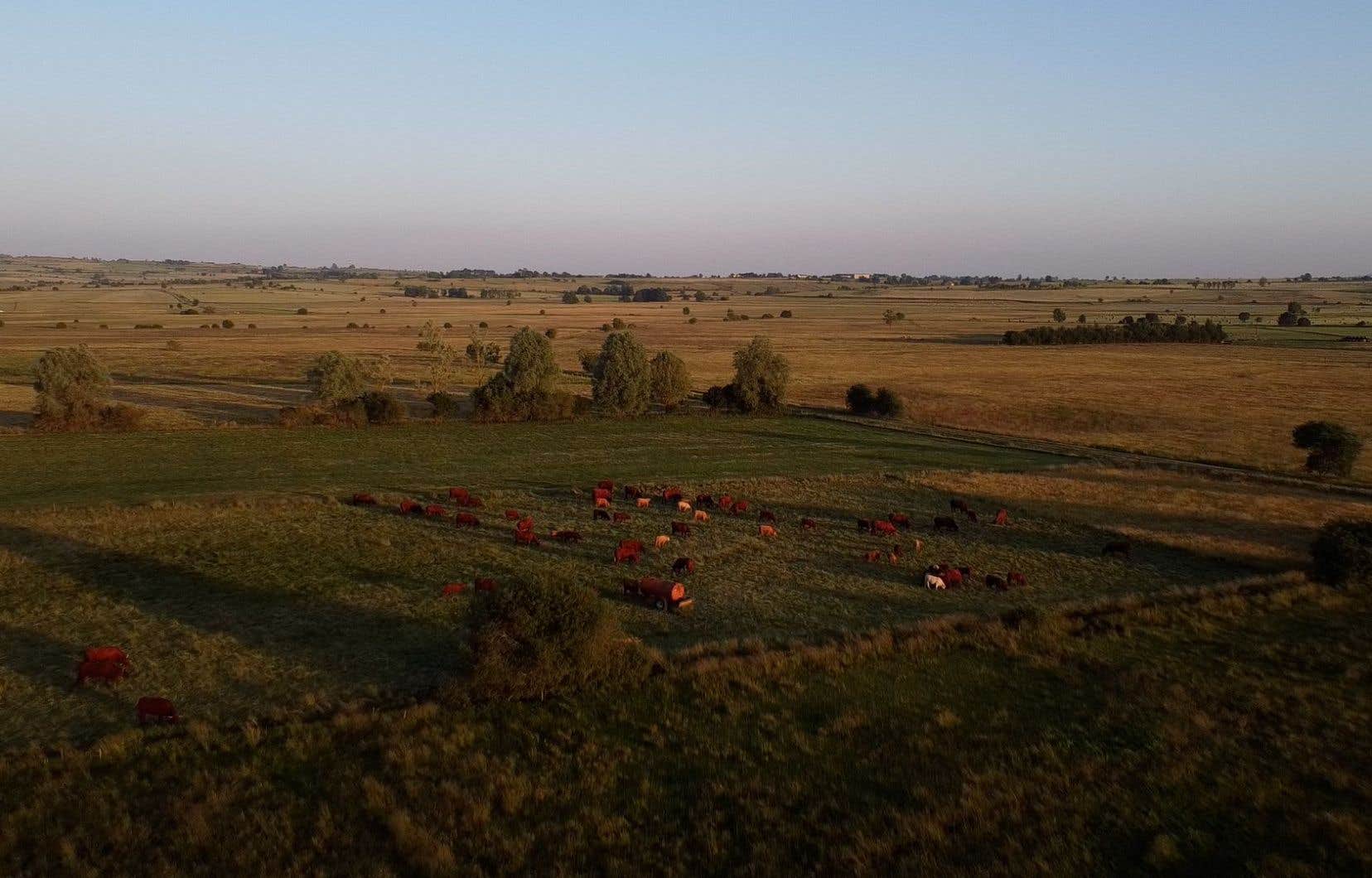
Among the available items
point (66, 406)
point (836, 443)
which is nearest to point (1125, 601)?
point (836, 443)

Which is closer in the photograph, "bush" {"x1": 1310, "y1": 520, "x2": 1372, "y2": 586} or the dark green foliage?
"bush" {"x1": 1310, "y1": 520, "x2": 1372, "y2": 586}

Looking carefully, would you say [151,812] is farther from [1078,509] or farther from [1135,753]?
[1078,509]

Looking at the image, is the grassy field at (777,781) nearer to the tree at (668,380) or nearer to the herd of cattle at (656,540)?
the herd of cattle at (656,540)

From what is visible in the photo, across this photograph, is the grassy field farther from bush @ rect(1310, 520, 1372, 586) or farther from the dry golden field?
the dry golden field

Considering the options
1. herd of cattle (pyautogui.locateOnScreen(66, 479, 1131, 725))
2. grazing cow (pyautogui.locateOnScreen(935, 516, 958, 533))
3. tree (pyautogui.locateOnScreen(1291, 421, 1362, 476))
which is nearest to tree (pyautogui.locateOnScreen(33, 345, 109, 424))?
herd of cattle (pyautogui.locateOnScreen(66, 479, 1131, 725))

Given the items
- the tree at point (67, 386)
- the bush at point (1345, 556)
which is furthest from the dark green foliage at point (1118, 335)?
the tree at point (67, 386)

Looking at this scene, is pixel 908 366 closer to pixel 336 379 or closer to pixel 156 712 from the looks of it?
pixel 336 379

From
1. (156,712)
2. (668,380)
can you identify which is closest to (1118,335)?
(668,380)
